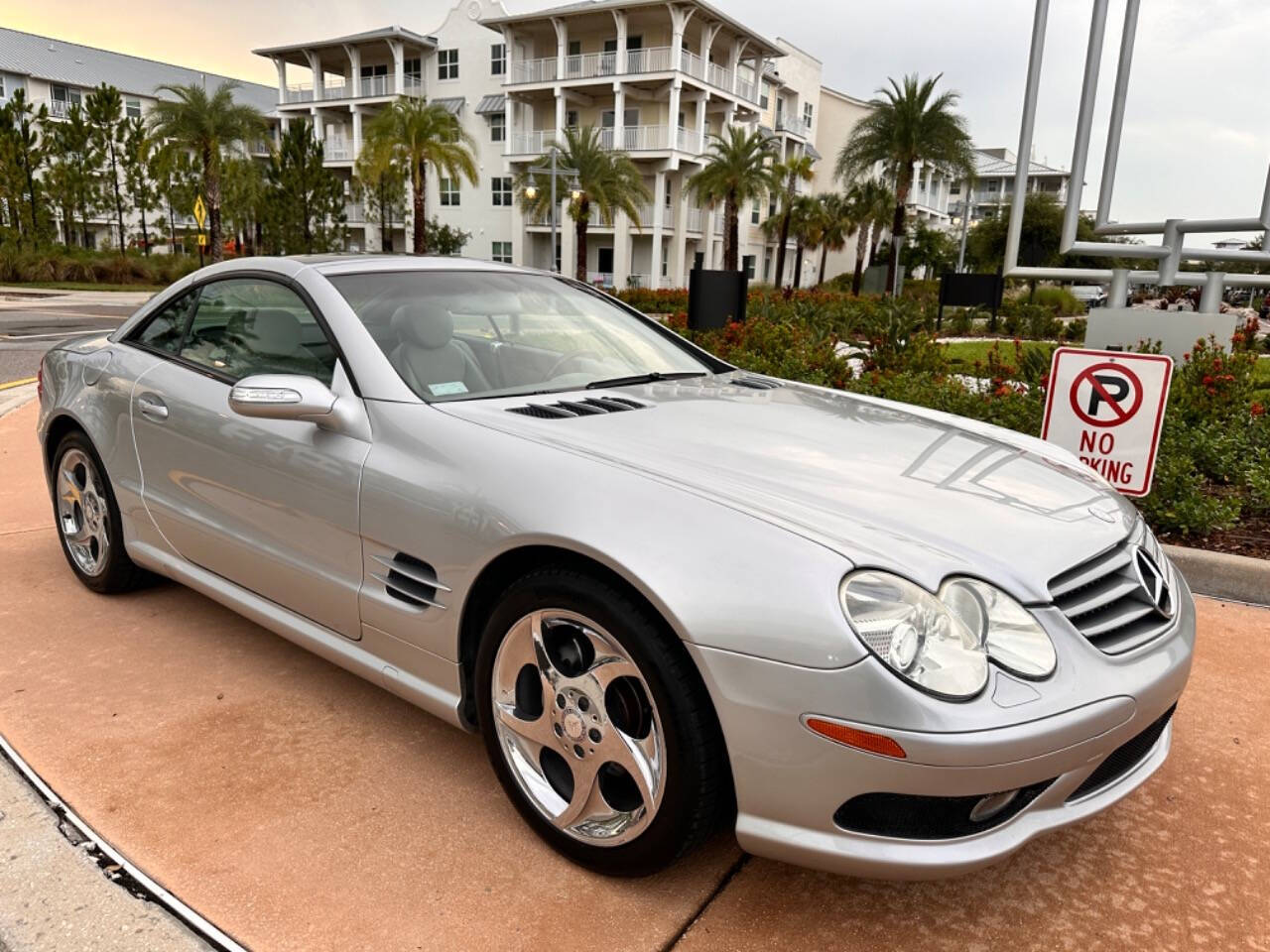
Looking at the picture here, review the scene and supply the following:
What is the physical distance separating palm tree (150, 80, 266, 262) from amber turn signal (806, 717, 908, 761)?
4088 cm

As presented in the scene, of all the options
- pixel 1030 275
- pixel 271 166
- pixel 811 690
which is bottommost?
pixel 811 690

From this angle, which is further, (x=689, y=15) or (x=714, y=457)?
(x=689, y=15)

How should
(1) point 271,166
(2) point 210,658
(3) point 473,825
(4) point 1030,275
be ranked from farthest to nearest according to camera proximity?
(1) point 271,166
(4) point 1030,275
(2) point 210,658
(3) point 473,825

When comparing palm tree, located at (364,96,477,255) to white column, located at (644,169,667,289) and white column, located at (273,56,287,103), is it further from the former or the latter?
white column, located at (273,56,287,103)

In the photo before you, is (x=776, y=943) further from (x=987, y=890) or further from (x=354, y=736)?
(x=354, y=736)

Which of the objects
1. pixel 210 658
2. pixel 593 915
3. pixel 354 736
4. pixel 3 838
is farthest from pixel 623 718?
pixel 210 658

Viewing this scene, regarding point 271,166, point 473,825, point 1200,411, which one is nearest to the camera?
point 473,825

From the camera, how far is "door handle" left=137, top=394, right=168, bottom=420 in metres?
3.31

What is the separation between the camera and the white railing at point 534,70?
46.0 metres

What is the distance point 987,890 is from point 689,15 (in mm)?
46818

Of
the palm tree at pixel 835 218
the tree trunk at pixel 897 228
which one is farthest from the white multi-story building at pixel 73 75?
the tree trunk at pixel 897 228

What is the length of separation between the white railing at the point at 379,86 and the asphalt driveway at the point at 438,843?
53.5 meters

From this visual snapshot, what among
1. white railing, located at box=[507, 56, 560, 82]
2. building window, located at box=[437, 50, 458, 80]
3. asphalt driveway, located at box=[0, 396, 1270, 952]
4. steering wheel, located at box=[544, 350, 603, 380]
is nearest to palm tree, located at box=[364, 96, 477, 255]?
white railing, located at box=[507, 56, 560, 82]

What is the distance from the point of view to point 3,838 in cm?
235
